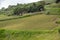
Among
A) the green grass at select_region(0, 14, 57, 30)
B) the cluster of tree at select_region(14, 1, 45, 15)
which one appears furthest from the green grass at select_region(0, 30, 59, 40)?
the cluster of tree at select_region(14, 1, 45, 15)

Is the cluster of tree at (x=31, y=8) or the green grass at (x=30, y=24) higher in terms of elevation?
the green grass at (x=30, y=24)

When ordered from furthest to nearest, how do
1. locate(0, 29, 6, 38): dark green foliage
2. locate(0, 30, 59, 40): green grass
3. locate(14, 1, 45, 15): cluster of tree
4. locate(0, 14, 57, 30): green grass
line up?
locate(14, 1, 45, 15): cluster of tree, locate(0, 14, 57, 30): green grass, locate(0, 29, 6, 38): dark green foliage, locate(0, 30, 59, 40): green grass

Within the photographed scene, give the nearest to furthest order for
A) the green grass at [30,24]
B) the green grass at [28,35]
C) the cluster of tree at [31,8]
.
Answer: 1. the green grass at [28,35]
2. the green grass at [30,24]
3. the cluster of tree at [31,8]

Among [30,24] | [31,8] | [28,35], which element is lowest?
[31,8]

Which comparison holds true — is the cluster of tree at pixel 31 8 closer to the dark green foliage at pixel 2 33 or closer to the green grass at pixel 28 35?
the dark green foliage at pixel 2 33

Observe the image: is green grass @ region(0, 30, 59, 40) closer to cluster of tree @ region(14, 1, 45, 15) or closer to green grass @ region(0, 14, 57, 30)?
green grass @ region(0, 14, 57, 30)

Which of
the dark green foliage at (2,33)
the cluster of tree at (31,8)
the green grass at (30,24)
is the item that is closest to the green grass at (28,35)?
the dark green foliage at (2,33)

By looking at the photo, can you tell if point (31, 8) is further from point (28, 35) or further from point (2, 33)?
point (28, 35)

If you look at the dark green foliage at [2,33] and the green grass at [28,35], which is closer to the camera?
the green grass at [28,35]

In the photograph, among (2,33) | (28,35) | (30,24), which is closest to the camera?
(28,35)

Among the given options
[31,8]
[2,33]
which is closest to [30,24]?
[2,33]

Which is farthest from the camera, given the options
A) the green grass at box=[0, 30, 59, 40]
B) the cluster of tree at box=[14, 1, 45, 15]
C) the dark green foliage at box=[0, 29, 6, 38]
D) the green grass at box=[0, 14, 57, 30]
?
the cluster of tree at box=[14, 1, 45, 15]
